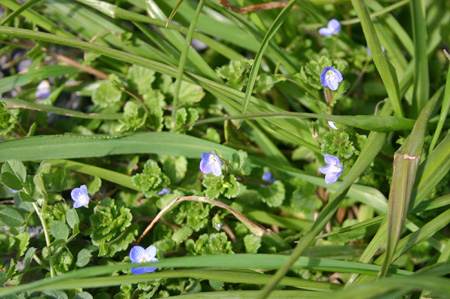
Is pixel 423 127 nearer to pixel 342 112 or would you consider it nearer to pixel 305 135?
pixel 305 135

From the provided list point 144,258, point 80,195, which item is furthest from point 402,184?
point 80,195

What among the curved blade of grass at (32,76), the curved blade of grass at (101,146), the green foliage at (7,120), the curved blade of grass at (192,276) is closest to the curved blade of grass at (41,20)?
the curved blade of grass at (32,76)

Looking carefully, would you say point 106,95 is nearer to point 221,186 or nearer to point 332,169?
point 221,186

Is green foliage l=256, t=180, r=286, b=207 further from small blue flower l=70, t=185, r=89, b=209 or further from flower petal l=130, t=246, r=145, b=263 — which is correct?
small blue flower l=70, t=185, r=89, b=209

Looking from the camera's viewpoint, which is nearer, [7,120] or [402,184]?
[402,184]

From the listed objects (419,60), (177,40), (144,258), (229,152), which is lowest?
(144,258)

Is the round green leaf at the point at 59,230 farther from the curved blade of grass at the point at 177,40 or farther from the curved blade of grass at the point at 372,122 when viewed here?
the curved blade of grass at the point at 177,40
